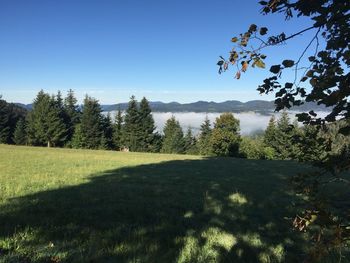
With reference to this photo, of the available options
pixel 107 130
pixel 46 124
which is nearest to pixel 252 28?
pixel 46 124

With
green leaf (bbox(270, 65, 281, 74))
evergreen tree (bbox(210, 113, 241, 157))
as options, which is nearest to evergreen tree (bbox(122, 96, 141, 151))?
evergreen tree (bbox(210, 113, 241, 157))

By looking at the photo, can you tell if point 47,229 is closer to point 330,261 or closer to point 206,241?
point 206,241

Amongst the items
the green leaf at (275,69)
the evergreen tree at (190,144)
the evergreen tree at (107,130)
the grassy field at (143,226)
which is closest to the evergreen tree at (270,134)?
the evergreen tree at (190,144)

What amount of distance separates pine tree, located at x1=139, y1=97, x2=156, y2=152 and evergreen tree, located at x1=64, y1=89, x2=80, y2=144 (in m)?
17.0

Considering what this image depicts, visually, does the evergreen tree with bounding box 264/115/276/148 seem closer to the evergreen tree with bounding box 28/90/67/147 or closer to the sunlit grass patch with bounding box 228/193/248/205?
the evergreen tree with bounding box 28/90/67/147

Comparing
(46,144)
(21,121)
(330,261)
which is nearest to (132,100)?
(46,144)

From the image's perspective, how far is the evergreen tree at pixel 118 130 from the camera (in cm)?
8272

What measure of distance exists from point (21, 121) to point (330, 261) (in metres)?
86.8

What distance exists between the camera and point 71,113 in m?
89.4

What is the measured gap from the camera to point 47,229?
6766mm

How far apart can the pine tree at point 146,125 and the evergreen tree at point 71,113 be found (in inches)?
669

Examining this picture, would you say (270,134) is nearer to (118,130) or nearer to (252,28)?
(118,130)

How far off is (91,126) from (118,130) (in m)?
7.27

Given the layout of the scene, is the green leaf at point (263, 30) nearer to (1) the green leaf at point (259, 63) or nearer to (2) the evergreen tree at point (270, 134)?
(1) the green leaf at point (259, 63)
